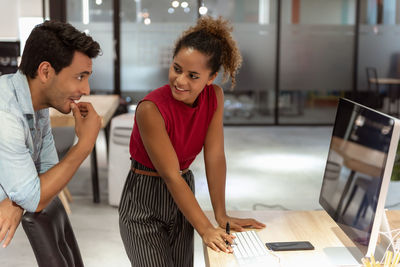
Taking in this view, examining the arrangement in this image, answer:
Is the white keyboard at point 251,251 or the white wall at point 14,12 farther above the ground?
the white wall at point 14,12

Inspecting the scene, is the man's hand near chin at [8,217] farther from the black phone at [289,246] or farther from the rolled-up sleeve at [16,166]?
the black phone at [289,246]

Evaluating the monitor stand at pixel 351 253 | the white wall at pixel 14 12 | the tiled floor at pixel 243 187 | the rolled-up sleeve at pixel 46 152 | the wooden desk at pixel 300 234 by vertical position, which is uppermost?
the white wall at pixel 14 12

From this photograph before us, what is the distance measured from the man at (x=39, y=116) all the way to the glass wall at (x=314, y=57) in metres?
6.93

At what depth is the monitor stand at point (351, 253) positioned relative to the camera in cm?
155

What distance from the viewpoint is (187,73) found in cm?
173

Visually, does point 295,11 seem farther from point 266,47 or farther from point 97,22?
point 97,22

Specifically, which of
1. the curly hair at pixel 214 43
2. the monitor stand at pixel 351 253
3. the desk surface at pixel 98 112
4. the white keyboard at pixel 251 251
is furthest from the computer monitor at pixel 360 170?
the desk surface at pixel 98 112

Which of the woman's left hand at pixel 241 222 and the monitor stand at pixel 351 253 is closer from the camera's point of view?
the monitor stand at pixel 351 253

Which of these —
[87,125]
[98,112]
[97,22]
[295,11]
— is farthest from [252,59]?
[87,125]

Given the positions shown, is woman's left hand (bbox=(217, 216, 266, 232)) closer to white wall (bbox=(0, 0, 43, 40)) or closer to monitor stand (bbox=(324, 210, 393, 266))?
monitor stand (bbox=(324, 210, 393, 266))

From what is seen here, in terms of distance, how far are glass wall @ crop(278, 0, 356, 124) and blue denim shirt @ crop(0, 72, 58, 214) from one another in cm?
710

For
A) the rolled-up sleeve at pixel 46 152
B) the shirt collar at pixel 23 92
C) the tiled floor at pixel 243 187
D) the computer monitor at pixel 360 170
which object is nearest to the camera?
the computer monitor at pixel 360 170

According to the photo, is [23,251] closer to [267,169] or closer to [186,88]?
[186,88]

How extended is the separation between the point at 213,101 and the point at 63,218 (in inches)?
26.2
